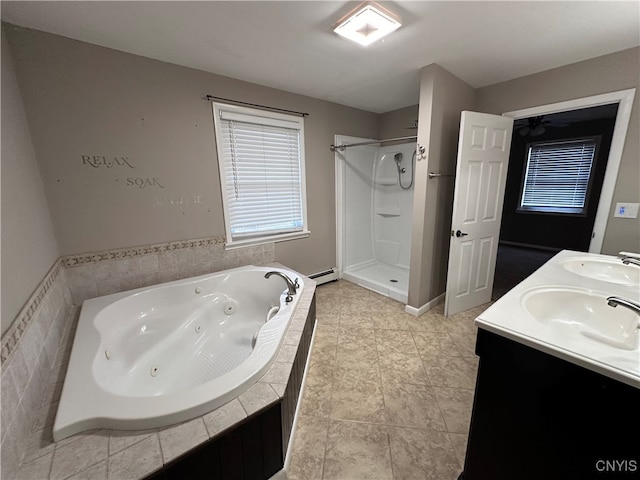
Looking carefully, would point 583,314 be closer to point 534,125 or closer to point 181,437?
point 181,437

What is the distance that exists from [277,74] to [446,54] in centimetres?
138

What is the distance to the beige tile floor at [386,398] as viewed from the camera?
47.9 inches

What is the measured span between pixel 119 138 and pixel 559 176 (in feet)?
20.7

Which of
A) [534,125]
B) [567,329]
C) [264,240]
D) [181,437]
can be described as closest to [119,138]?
[264,240]

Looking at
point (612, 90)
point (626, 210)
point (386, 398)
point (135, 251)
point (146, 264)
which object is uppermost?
point (612, 90)

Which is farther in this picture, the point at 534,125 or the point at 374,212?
the point at 374,212

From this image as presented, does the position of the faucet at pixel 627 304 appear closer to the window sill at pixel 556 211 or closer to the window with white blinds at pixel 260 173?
the window with white blinds at pixel 260 173

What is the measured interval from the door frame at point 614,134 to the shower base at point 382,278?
1686 mm

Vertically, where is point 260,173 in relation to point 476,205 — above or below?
above

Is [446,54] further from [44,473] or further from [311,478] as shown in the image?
[44,473]

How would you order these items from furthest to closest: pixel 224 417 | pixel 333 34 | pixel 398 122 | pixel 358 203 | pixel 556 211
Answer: pixel 556 211, pixel 358 203, pixel 398 122, pixel 333 34, pixel 224 417

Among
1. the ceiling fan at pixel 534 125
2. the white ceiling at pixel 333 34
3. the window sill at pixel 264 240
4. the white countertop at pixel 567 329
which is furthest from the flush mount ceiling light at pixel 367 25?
the ceiling fan at pixel 534 125

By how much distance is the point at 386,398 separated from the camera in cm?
157

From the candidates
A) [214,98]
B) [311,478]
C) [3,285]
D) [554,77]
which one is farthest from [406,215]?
[3,285]
